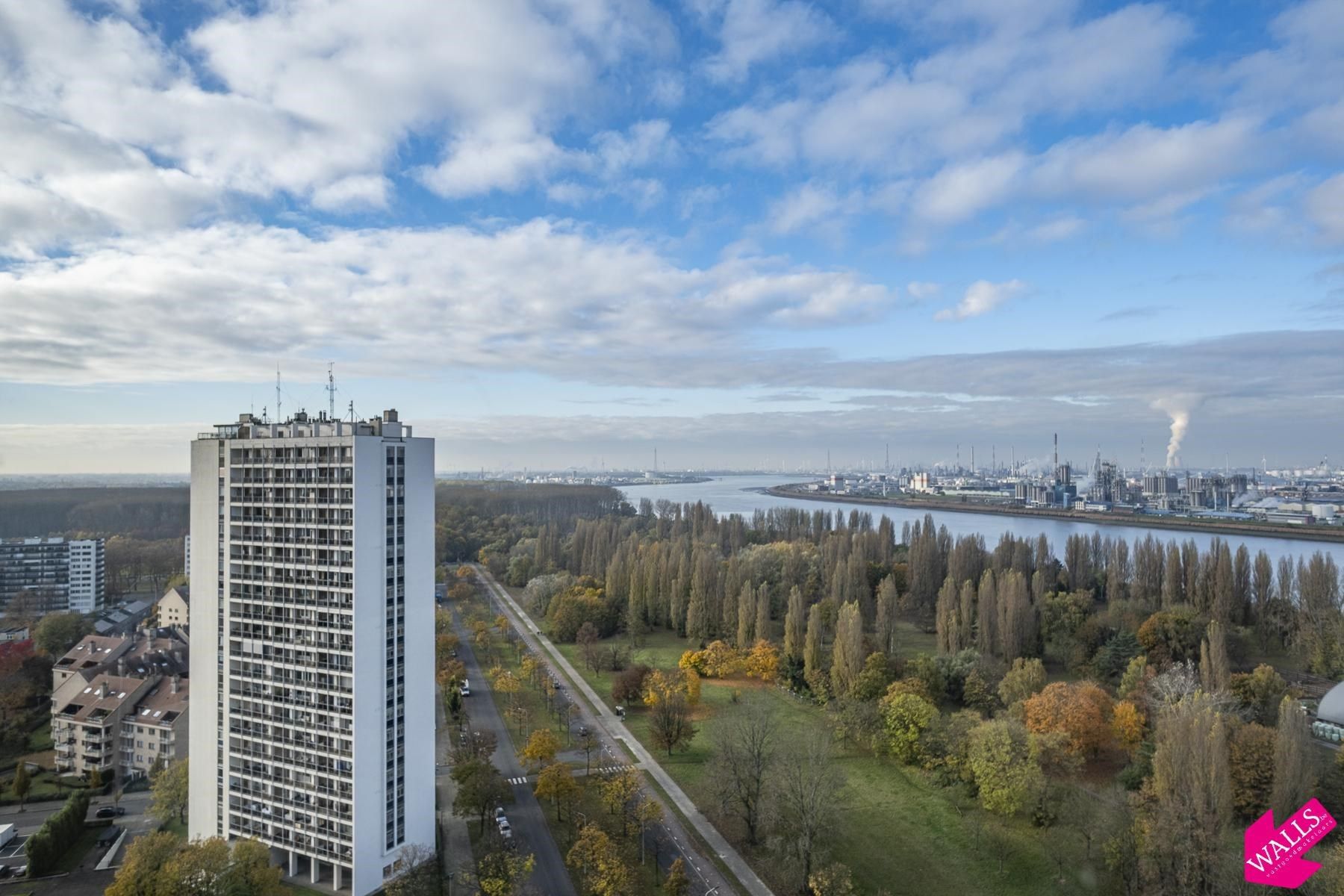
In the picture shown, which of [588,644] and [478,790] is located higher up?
[478,790]

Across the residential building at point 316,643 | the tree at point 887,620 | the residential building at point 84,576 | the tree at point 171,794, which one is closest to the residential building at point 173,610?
the residential building at point 84,576

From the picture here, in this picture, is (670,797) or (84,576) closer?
(670,797)

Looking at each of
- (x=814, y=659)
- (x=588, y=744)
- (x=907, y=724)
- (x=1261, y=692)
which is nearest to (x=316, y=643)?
(x=588, y=744)

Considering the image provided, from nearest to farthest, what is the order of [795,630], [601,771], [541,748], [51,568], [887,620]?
[601,771] < [541,748] < [795,630] < [887,620] < [51,568]

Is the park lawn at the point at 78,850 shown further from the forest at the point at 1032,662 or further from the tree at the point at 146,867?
the forest at the point at 1032,662

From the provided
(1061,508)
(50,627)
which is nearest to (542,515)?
(50,627)

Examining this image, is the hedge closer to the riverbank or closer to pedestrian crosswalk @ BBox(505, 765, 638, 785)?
pedestrian crosswalk @ BBox(505, 765, 638, 785)

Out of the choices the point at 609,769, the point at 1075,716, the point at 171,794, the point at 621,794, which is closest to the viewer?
the point at 621,794

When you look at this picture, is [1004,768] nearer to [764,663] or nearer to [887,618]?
[764,663]
